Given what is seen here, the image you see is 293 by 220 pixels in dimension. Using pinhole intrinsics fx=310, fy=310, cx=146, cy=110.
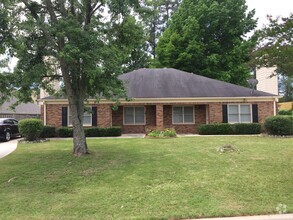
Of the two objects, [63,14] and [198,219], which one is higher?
[63,14]

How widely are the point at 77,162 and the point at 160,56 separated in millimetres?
26099

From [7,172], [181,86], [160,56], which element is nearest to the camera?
[7,172]

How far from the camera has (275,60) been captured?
22.5 ft

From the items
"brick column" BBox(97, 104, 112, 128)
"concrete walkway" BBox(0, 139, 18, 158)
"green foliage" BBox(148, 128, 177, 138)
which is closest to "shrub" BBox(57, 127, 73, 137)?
"brick column" BBox(97, 104, 112, 128)

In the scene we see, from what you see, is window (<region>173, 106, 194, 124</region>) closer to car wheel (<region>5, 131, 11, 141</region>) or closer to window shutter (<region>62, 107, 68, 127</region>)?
window shutter (<region>62, 107, 68, 127</region>)

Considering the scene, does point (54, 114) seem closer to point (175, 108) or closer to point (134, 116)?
point (134, 116)

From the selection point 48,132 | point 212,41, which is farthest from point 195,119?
point 212,41

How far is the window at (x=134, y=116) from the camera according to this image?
76.3ft

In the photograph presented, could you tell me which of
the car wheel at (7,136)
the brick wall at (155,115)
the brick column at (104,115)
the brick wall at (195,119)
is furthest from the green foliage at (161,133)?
the car wheel at (7,136)

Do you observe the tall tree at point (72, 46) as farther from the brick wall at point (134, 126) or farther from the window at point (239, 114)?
the window at point (239, 114)

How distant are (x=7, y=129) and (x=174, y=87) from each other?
12217mm

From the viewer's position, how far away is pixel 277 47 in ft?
22.0

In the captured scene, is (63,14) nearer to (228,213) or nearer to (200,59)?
(228,213)

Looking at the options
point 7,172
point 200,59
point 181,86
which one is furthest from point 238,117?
point 7,172
